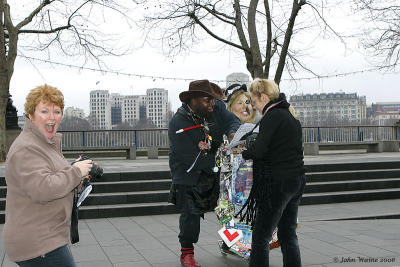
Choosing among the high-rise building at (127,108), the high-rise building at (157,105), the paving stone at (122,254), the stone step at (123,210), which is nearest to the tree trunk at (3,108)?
the stone step at (123,210)

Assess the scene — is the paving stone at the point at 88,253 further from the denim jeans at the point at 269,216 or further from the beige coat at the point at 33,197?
the beige coat at the point at 33,197

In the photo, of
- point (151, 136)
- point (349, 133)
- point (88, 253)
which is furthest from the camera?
point (349, 133)

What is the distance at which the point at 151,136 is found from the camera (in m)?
19.4

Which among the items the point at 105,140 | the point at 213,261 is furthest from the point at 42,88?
the point at 105,140

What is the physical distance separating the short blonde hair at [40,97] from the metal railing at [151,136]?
16159mm

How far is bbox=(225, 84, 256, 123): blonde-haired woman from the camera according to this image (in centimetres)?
512

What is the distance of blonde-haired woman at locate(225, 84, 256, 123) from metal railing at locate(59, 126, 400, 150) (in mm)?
13964

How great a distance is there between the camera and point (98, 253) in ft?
18.4

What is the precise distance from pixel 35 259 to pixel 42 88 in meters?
0.94

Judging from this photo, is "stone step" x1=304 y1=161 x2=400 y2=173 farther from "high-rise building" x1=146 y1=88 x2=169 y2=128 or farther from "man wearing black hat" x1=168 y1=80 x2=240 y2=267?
"high-rise building" x1=146 y1=88 x2=169 y2=128

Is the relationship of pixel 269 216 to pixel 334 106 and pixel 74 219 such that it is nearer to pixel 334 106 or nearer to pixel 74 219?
pixel 74 219

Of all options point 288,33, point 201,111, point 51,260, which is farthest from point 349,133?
point 51,260

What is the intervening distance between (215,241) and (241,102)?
206 centimetres

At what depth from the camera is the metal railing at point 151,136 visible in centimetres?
1878
